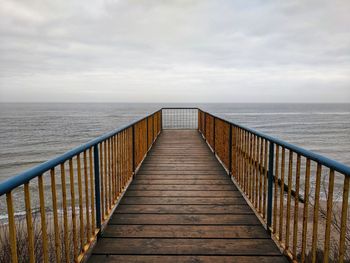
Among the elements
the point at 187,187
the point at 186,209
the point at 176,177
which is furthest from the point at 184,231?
the point at 176,177

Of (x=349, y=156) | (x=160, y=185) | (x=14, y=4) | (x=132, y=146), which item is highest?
(x=14, y=4)

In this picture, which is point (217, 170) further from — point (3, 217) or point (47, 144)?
point (47, 144)

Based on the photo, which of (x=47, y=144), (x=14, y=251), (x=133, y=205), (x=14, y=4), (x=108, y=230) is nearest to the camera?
(x=14, y=251)

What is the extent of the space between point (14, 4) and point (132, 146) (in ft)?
71.6

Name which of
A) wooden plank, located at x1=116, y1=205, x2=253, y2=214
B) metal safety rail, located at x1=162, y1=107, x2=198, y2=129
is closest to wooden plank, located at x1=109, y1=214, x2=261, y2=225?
wooden plank, located at x1=116, y1=205, x2=253, y2=214

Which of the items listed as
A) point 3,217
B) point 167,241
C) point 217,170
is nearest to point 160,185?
point 217,170

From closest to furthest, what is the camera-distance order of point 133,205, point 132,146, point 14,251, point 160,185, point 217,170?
point 14,251, point 133,205, point 160,185, point 132,146, point 217,170

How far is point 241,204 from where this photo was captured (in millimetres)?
4496

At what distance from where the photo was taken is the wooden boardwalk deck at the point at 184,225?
3014 millimetres

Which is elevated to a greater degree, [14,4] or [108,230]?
[14,4]

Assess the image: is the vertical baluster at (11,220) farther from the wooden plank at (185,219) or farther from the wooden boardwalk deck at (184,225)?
the wooden plank at (185,219)

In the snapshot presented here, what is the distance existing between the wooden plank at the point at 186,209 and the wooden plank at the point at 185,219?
0.13m

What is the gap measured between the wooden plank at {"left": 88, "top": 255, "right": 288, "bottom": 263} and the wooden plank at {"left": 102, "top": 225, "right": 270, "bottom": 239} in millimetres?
454

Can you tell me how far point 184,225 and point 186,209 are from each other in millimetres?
585
